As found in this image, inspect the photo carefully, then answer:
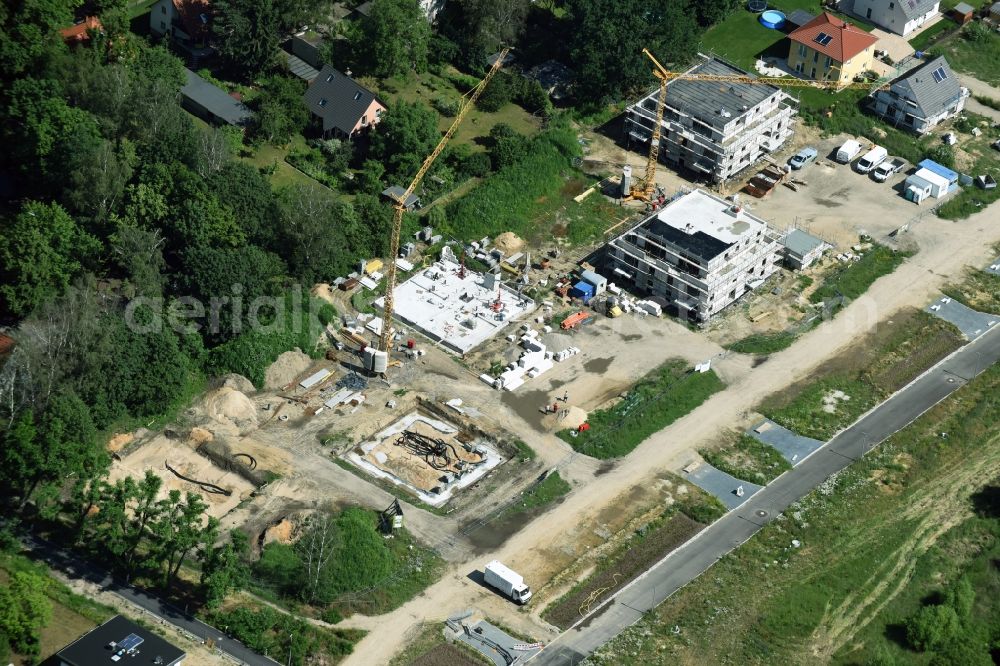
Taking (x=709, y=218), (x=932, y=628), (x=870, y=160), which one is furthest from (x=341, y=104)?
(x=932, y=628)

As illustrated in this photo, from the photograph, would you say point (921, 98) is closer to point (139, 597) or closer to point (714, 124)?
point (714, 124)

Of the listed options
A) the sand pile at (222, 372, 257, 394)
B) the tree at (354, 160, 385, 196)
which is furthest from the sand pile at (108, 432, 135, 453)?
the tree at (354, 160, 385, 196)

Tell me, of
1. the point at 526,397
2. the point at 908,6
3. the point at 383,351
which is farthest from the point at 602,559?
the point at 908,6

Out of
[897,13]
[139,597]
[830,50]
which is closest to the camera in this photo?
[139,597]

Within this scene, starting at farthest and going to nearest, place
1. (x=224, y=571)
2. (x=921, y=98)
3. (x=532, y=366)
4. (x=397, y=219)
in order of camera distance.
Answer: (x=921, y=98) < (x=397, y=219) < (x=532, y=366) < (x=224, y=571)

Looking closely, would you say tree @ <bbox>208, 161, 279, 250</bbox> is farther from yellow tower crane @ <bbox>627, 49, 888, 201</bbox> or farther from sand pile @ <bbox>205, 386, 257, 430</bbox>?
yellow tower crane @ <bbox>627, 49, 888, 201</bbox>

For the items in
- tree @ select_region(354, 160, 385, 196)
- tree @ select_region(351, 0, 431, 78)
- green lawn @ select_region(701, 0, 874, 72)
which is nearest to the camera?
tree @ select_region(354, 160, 385, 196)
